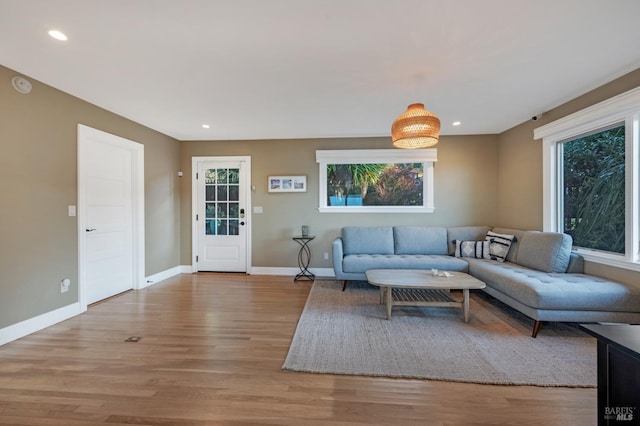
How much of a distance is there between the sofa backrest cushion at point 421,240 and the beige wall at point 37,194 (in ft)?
14.1

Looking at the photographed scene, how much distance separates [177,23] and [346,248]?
3550mm

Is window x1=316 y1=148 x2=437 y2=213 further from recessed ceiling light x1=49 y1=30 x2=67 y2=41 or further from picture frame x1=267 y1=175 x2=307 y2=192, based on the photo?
recessed ceiling light x1=49 y1=30 x2=67 y2=41

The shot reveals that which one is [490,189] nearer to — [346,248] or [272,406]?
[346,248]

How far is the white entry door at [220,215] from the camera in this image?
16.3 ft

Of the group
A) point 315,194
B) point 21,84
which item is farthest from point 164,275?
point 21,84

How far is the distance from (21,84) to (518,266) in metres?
5.68

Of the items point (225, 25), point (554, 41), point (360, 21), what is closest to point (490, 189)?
point (554, 41)

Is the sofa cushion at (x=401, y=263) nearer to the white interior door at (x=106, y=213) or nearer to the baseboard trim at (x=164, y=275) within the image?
the baseboard trim at (x=164, y=275)

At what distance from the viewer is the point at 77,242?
3.07 m

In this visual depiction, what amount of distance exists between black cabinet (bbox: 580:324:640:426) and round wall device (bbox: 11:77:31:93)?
4373mm

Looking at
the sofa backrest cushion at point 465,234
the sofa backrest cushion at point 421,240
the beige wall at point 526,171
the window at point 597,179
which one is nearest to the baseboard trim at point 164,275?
the sofa backrest cushion at point 421,240

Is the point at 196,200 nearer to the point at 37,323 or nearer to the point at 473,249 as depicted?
the point at 37,323

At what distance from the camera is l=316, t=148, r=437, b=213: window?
475cm

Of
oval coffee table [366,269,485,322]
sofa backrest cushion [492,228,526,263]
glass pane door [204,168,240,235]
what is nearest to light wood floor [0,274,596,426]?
oval coffee table [366,269,485,322]
